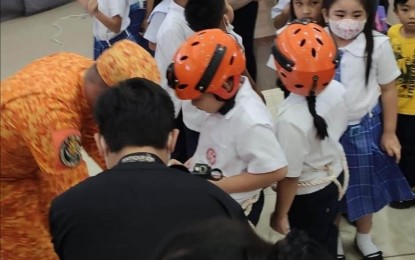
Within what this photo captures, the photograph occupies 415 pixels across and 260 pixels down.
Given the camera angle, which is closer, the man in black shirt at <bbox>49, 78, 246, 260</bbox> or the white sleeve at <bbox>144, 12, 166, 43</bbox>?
the man in black shirt at <bbox>49, 78, 246, 260</bbox>

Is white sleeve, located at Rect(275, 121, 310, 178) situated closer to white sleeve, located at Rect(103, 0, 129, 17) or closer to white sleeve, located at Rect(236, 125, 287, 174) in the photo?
white sleeve, located at Rect(236, 125, 287, 174)

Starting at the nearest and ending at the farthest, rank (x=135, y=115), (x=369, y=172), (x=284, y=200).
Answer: (x=135, y=115)
(x=284, y=200)
(x=369, y=172)

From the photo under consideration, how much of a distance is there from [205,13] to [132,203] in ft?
3.97

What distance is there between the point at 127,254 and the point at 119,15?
1.91m

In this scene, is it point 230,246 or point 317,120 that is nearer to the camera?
point 230,246

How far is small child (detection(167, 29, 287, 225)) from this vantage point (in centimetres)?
186

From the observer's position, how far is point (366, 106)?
2301mm

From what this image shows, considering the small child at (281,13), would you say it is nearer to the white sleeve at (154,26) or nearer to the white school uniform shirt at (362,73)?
the white sleeve at (154,26)

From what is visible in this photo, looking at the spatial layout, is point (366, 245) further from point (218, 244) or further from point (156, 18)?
point (218, 244)

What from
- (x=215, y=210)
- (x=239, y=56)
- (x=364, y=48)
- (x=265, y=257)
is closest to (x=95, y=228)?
(x=215, y=210)

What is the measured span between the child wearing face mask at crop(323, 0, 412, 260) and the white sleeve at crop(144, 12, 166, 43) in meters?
0.77

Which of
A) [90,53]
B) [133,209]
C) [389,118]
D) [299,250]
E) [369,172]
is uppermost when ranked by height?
[299,250]

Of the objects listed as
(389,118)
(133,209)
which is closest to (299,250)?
(133,209)

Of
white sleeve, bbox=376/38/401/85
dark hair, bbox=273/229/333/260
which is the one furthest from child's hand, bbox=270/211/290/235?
dark hair, bbox=273/229/333/260
